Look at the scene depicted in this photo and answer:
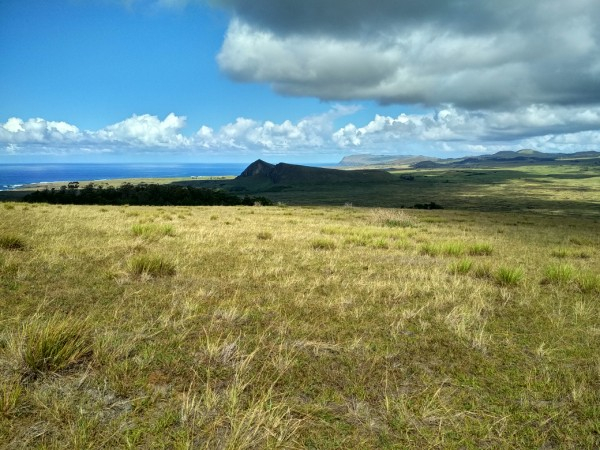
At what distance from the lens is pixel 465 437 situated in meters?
3.34

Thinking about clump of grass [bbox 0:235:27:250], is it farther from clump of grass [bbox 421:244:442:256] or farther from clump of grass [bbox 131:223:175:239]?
clump of grass [bbox 421:244:442:256]

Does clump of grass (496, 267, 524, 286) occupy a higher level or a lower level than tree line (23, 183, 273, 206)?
lower

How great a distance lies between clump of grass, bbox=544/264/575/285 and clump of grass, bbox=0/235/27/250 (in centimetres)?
1409

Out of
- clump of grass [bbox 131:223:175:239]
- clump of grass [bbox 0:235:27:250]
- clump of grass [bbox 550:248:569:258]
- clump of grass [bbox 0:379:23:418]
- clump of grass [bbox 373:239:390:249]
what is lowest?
clump of grass [bbox 550:248:569:258]

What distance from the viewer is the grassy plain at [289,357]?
333 centimetres

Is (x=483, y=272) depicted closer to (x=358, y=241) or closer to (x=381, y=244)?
(x=381, y=244)

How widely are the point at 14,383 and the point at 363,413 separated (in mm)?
3419

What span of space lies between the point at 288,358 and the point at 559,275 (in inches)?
321

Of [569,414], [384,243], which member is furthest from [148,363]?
[384,243]

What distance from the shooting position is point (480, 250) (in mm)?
13883

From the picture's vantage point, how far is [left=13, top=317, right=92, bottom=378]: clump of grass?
13.3 feet

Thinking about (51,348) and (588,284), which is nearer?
(51,348)

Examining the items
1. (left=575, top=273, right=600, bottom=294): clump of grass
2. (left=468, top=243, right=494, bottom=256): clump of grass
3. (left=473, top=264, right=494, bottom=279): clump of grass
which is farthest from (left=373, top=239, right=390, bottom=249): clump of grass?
(left=575, top=273, right=600, bottom=294): clump of grass

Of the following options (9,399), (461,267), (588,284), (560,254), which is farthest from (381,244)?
(9,399)
